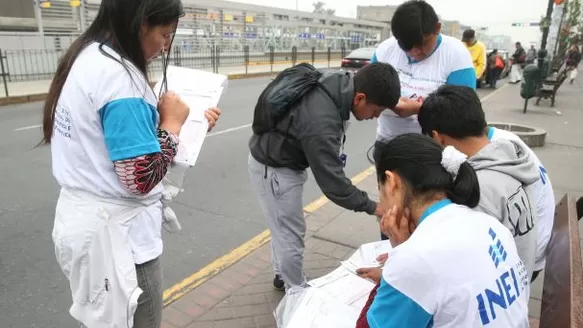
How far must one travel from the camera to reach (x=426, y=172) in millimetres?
1444

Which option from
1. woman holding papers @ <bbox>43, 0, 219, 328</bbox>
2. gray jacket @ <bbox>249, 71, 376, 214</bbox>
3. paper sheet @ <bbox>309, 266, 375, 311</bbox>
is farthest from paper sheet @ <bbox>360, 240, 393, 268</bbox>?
woman holding papers @ <bbox>43, 0, 219, 328</bbox>

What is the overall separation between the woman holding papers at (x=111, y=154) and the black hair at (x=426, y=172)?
2.34 feet

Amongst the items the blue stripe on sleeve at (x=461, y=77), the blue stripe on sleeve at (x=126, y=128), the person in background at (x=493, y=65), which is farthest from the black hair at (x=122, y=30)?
the person in background at (x=493, y=65)

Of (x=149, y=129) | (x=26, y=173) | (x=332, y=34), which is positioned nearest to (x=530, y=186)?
(x=149, y=129)

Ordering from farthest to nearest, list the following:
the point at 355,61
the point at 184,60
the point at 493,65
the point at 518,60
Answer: the point at 518,60 → the point at 184,60 → the point at 355,61 → the point at 493,65

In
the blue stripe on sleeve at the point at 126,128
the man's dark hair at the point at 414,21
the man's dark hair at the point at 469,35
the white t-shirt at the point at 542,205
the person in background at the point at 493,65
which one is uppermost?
the man's dark hair at the point at 414,21

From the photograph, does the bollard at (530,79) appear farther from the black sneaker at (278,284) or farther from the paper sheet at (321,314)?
the paper sheet at (321,314)

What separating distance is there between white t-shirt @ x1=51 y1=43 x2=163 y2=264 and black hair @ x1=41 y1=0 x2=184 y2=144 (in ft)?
0.10

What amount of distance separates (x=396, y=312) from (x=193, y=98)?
1026mm

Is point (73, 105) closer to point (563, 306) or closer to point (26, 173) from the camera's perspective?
point (563, 306)

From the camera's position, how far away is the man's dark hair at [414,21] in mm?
2625

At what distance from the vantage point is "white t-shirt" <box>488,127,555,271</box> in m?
2.16

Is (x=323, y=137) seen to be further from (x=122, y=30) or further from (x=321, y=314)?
(x=122, y=30)

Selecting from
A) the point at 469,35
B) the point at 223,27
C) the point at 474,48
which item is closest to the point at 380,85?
the point at 474,48
